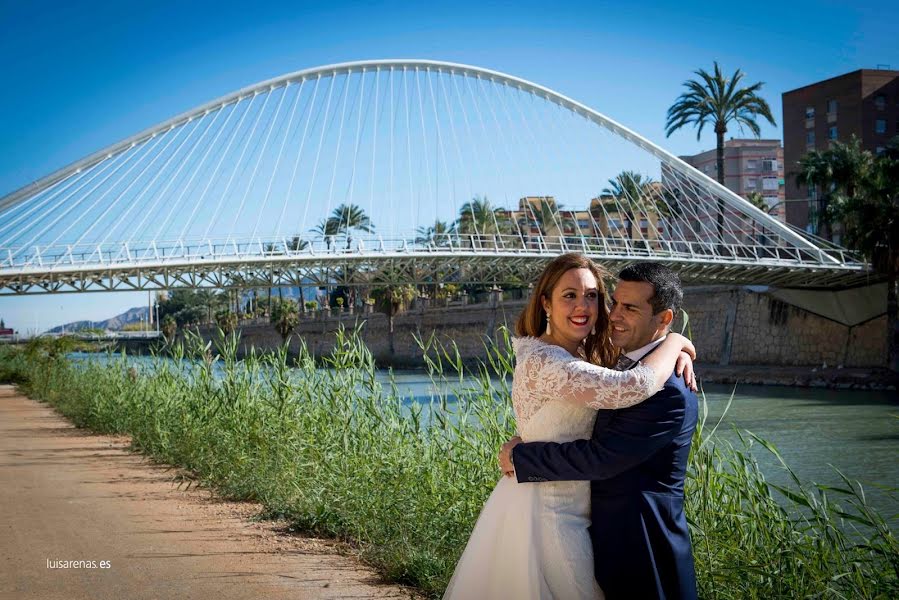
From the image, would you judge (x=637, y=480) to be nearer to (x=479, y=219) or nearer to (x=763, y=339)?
(x=763, y=339)

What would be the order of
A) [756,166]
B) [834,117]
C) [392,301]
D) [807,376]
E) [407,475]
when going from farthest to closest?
[756,166]
[834,117]
[392,301]
[807,376]
[407,475]

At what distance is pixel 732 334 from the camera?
33.6 m

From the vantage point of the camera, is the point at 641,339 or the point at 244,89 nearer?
the point at 641,339

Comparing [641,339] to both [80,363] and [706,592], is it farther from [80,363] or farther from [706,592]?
[80,363]

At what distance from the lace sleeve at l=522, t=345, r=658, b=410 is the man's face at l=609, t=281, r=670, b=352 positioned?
179 millimetres

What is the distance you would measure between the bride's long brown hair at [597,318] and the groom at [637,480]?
7.3 inches

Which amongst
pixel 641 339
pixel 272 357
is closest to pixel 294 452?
pixel 272 357

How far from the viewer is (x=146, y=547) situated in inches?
189

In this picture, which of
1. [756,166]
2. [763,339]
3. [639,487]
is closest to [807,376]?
[763,339]

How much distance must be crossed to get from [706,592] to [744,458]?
738 millimetres

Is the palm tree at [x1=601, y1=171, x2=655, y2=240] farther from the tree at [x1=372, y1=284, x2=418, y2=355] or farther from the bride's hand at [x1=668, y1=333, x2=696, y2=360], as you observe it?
the bride's hand at [x1=668, y1=333, x2=696, y2=360]

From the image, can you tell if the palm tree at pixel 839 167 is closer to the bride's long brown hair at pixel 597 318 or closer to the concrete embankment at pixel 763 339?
the concrete embankment at pixel 763 339

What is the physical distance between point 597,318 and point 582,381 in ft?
1.12

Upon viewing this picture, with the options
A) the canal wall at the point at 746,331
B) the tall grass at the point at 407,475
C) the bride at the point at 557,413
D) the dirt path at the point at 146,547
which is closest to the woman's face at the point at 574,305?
the bride at the point at 557,413
